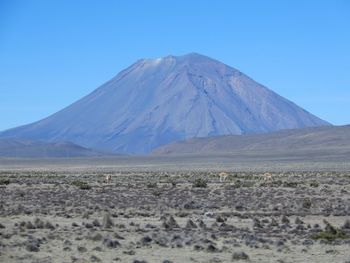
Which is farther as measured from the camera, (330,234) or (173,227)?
(173,227)

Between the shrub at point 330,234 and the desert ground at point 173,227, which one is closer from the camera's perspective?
the desert ground at point 173,227

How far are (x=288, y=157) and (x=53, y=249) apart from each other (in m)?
122

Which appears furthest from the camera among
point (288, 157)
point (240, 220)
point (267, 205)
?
point (288, 157)

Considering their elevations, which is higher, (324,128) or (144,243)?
(324,128)

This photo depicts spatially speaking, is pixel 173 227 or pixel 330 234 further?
pixel 173 227

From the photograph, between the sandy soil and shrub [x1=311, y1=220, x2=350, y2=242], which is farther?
shrub [x1=311, y1=220, x2=350, y2=242]

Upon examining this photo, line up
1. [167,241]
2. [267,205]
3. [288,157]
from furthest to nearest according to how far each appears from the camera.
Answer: [288,157], [267,205], [167,241]

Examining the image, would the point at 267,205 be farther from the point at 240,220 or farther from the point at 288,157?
the point at 288,157

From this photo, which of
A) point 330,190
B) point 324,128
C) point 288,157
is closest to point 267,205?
point 330,190

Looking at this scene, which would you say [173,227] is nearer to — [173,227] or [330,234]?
[173,227]

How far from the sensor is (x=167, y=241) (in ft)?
65.2

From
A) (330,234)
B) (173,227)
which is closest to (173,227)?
(173,227)

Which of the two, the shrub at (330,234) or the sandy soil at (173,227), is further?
the shrub at (330,234)

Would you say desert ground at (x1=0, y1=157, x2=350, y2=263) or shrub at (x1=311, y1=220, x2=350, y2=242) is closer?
desert ground at (x1=0, y1=157, x2=350, y2=263)
